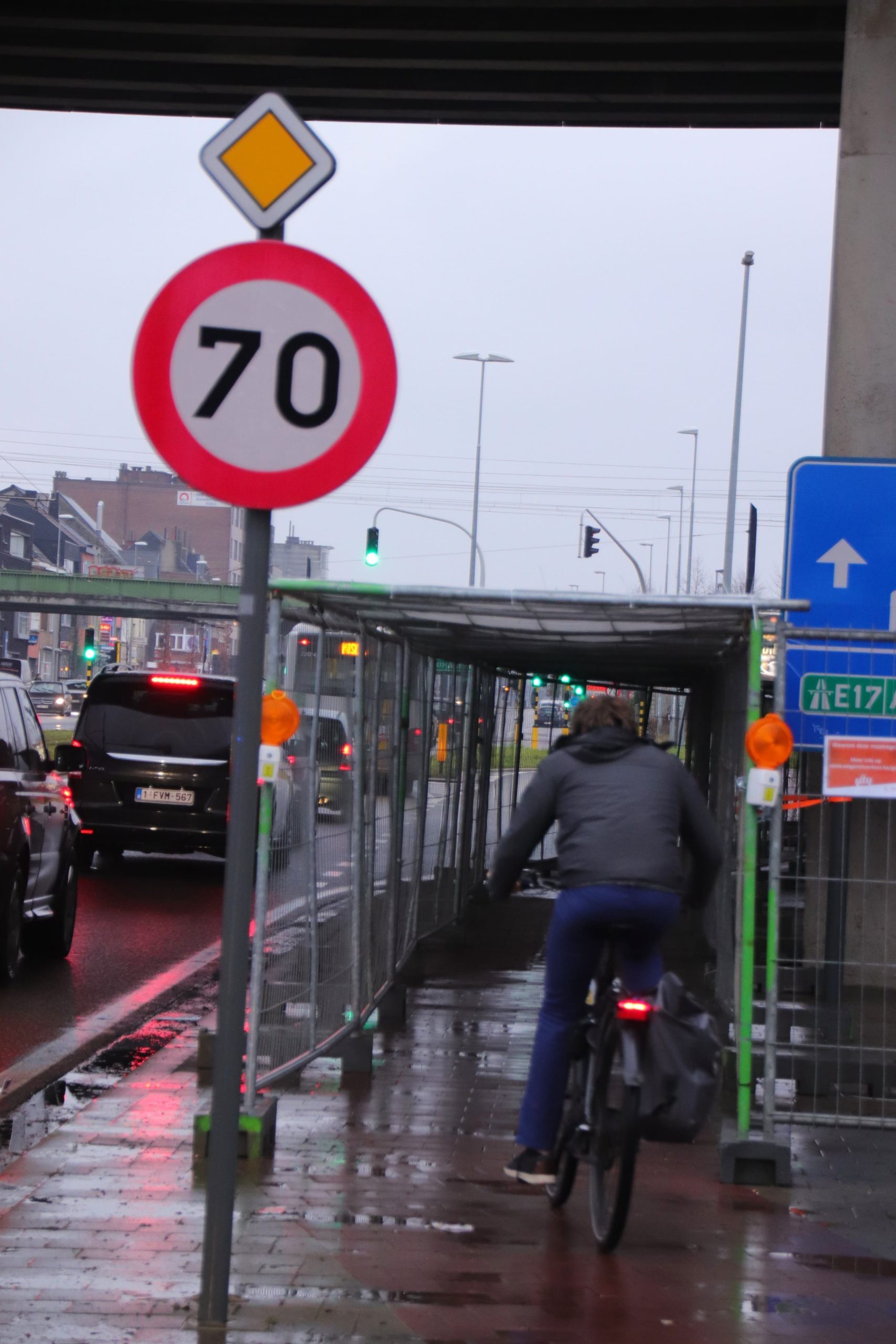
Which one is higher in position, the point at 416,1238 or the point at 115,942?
the point at 416,1238

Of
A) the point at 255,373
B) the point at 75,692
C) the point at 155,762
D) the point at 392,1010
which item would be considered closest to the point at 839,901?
the point at 392,1010

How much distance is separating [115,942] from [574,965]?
782 cm

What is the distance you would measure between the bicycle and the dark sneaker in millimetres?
36

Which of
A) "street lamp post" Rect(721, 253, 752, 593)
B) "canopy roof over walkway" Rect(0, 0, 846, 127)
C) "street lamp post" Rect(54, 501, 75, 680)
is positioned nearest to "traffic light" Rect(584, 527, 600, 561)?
"street lamp post" Rect(721, 253, 752, 593)

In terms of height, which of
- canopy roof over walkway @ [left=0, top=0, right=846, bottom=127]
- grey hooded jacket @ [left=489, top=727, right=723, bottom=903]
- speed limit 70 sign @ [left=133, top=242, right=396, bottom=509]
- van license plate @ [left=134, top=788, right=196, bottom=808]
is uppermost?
canopy roof over walkway @ [left=0, top=0, right=846, bottom=127]

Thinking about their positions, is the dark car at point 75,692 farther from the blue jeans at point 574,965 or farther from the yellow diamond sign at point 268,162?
the yellow diamond sign at point 268,162

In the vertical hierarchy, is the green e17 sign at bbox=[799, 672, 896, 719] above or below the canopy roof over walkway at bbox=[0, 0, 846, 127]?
below

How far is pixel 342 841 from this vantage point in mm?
7594

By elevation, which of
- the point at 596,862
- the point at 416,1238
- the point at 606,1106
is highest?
the point at 596,862

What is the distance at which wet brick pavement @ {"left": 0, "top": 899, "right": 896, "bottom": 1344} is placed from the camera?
4469mm

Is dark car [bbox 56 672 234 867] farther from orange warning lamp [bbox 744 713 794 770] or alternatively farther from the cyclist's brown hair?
the cyclist's brown hair

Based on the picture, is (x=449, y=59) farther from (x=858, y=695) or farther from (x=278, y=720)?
(x=278, y=720)

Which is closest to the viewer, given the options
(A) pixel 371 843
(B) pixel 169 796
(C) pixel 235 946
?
(C) pixel 235 946

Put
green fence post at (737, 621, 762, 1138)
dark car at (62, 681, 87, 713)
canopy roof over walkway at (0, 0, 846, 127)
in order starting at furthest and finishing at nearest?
dark car at (62, 681, 87, 713) < canopy roof over walkway at (0, 0, 846, 127) < green fence post at (737, 621, 762, 1138)
